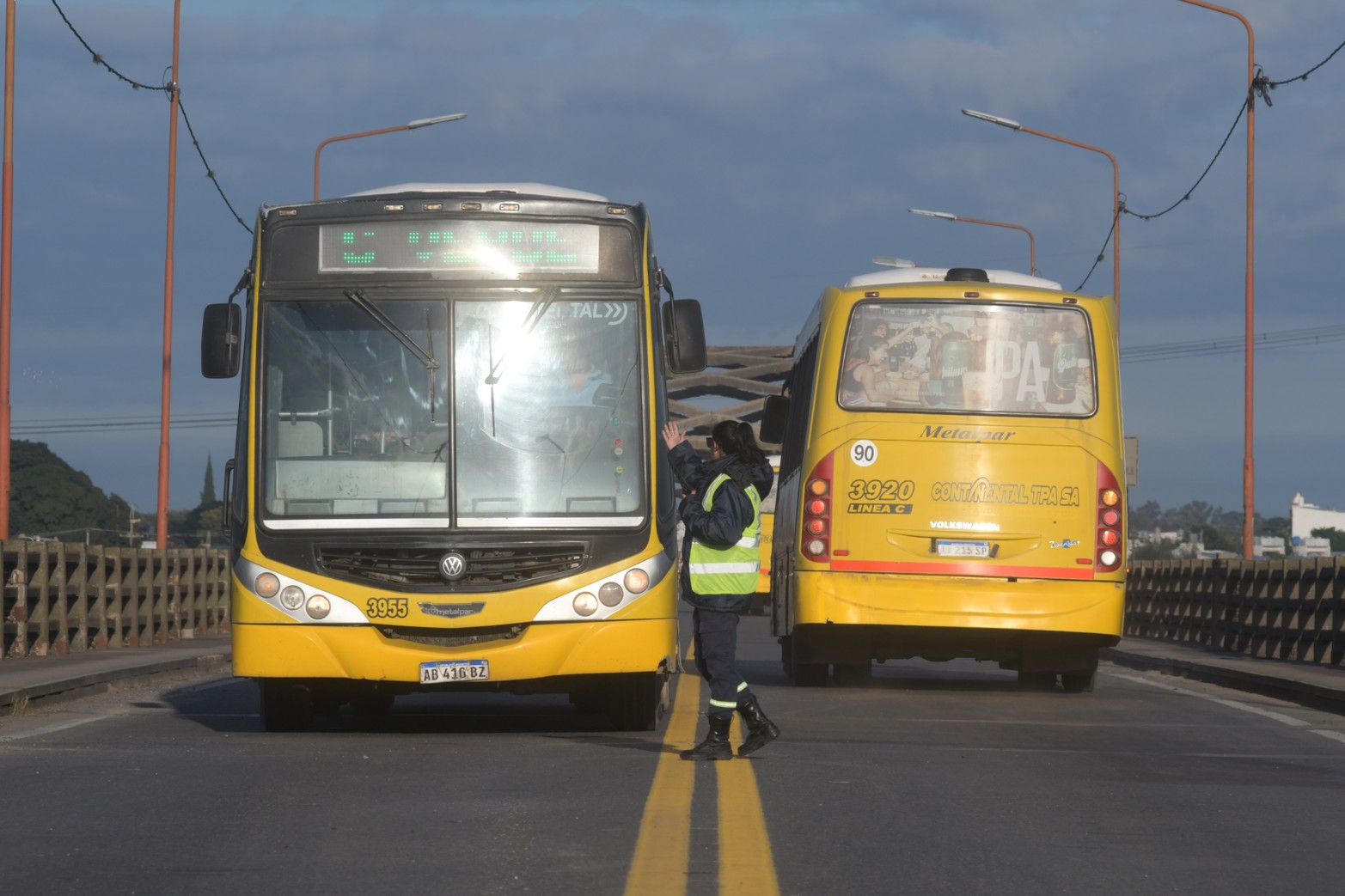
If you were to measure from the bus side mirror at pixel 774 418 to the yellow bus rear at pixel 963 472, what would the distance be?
2.41 meters

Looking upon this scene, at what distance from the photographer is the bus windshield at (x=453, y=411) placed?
38.1 ft

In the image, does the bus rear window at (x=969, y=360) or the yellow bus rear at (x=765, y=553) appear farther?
the yellow bus rear at (x=765, y=553)

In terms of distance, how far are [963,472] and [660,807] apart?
7498mm

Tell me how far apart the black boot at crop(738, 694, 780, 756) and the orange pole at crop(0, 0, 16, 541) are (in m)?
13.3

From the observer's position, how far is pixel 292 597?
11.4 metres

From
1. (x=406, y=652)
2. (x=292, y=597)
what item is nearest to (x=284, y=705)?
(x=292, y=597)

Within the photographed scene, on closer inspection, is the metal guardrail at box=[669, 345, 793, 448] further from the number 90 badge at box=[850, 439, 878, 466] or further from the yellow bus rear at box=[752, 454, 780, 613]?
the number 90 badge at box=[850, 439, 878, 466]

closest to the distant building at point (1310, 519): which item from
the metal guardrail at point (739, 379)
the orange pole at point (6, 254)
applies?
the metal guardrail at point (739, 379)

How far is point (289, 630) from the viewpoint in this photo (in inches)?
446

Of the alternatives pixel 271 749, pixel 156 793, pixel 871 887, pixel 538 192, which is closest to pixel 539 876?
pixel 871 887

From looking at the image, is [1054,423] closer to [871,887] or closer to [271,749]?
[271,749]

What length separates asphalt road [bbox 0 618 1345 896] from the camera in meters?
6.84

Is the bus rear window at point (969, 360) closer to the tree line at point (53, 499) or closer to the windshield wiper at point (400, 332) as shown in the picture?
the windshield wiper at point (400, 332)

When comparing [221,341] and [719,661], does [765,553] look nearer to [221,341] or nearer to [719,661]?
[221,341]
